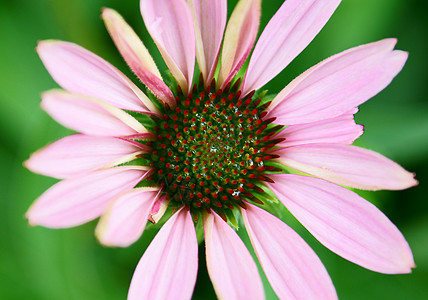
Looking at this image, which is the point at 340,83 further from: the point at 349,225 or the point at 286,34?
the point at 349,225

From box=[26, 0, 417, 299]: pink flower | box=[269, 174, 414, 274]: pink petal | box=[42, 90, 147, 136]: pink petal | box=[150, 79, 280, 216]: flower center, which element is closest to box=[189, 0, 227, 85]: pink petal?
box=[26, 0, 417, 299]: pink flower

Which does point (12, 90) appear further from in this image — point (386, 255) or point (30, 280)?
point (386, 255)

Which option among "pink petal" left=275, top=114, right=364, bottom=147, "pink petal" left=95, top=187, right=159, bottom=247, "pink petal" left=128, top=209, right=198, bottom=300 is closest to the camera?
"pink petal" left=95, top=187, right=159, bottom=247

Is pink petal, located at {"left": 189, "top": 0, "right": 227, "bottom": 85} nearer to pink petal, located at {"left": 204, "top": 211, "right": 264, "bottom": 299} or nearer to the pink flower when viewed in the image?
the pink flower

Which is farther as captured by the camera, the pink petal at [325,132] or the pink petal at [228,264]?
the pink petal at [325,132]

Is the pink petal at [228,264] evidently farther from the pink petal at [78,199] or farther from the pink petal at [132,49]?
the pink petal at [132,49]

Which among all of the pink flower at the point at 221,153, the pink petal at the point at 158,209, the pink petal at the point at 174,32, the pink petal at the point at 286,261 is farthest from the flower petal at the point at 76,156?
the pink petal at the point at 286,261

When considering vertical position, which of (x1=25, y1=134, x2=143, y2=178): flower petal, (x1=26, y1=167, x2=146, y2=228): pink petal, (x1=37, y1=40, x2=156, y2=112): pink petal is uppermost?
(x1=37, y1=40, x2=156, y2=112): pink petal
